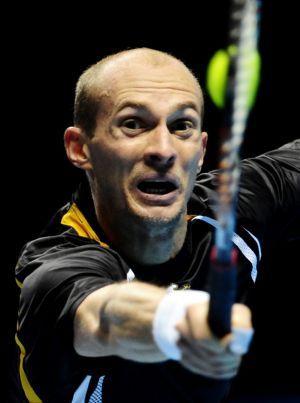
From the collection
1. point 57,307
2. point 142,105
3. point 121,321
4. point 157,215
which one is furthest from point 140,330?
point 142,105

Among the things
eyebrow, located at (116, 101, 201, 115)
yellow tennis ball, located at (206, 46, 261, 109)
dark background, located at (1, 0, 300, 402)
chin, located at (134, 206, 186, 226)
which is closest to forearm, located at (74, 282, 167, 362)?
yellow tennis ball, located at (206, 46, 261, 109)

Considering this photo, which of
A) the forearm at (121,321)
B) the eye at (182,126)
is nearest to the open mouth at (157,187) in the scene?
the eye at (182,126)

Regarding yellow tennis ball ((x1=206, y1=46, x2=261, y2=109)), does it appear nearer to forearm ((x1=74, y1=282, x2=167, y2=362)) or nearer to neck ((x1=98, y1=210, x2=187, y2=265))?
forearm ((x1=74, y1=282, x2=167, y2=362))

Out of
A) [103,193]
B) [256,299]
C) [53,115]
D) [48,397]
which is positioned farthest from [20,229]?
[48,397]

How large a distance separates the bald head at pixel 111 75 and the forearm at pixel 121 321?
0.68m

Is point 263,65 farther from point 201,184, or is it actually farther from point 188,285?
point 188,285

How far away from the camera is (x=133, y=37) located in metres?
2.90

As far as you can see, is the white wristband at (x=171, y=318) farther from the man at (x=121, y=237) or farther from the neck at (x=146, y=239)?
the neck at (x=146, y=239)

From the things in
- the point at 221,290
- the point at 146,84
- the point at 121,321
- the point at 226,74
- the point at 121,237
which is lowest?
the point at 121,237

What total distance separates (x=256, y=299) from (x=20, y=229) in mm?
1158

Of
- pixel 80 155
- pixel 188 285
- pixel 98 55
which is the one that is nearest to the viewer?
pixel 188 285

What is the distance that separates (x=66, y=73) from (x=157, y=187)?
4.66ft

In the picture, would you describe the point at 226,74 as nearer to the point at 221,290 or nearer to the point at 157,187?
the point at 221,290

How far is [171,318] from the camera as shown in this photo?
938mm
